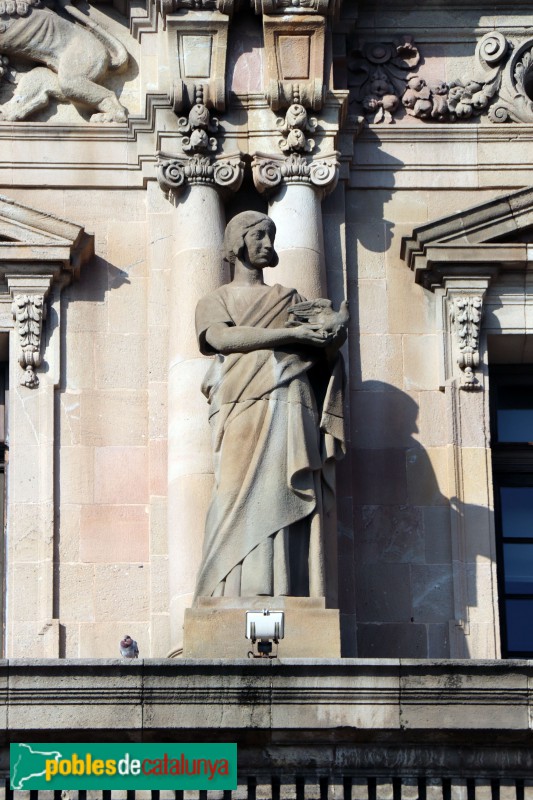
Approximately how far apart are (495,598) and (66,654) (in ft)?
9.15

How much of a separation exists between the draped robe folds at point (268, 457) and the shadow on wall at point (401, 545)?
1.13m

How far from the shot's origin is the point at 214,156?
859 inches

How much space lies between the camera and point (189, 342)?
21.2 m

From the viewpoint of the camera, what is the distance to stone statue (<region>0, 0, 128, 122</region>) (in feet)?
72.9

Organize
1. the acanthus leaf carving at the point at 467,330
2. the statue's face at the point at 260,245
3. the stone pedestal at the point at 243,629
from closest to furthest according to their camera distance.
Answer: the stone pedestal at the point at 243,629 < the statue's face at the point at 260,245 < the acanthus leaf carving at the point at 467,330

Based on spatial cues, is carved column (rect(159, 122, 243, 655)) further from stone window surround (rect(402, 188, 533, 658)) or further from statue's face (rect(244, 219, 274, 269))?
stone window surround (rect(402, 188, 533, 658))

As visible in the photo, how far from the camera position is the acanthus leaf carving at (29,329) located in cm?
2138

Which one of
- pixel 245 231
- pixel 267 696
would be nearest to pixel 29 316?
pixel 245 231

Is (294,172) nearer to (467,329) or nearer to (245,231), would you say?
(245,231)

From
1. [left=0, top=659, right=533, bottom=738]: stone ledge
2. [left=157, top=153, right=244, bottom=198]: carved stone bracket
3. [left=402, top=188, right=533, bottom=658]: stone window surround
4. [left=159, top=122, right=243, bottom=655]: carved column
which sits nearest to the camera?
[left=0, top=659, right=533, bottom=738]: stone ledge

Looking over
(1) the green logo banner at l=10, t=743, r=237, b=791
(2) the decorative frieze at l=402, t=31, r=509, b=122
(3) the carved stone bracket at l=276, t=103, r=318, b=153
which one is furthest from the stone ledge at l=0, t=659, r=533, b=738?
(2) the decorative frieze at l=402, t=31, r=509, b=122

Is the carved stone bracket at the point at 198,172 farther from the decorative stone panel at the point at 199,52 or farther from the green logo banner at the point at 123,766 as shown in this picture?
the green logo banner at the point at 123,766

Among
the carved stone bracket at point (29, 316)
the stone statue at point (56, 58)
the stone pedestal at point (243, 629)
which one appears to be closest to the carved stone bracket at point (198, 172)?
the stone statue at point (56, 58)

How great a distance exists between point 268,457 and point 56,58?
13.4 feet
